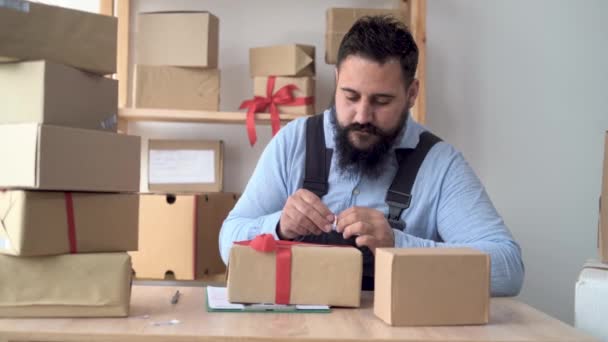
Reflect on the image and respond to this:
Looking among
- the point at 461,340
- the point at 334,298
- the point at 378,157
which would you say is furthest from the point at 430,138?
the point at 461,340

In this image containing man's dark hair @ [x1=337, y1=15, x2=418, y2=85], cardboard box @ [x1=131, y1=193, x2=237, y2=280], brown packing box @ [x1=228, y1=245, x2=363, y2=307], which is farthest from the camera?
cardboard box @ [x1=131, y1=193, x2=237, y2=280]

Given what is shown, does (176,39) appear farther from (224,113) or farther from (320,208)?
(320,208)

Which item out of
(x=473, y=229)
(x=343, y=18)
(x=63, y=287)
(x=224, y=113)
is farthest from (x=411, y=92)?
(x=63, y=287)

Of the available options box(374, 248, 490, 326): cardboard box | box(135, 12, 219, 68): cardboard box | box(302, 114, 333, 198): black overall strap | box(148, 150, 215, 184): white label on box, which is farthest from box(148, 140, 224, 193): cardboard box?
box(374, 248, 490, 326): cardboard box

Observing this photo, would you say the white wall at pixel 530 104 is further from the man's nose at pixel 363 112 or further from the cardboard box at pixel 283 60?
the man's nose at pixel 363 112

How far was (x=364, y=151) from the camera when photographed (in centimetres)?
183

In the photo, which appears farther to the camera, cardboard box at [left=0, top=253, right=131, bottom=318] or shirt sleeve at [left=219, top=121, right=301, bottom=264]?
shirt sleeve at [left=219, top=121, right=301, bottom=264]

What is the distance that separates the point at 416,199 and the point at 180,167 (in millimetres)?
1163

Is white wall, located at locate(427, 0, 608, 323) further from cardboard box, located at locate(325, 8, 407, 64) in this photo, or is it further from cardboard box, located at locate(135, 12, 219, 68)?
cardboard box, located at locate(135, 12, 219, 68)

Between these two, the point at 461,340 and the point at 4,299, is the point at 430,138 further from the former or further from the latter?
the point at 4,299

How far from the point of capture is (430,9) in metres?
2.92

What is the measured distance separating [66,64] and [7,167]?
0.76 ft

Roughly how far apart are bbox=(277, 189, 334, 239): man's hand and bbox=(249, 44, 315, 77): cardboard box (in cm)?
110

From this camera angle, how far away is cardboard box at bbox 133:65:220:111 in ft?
8.34
